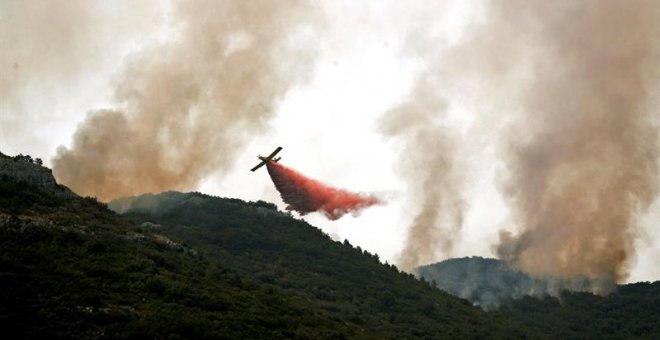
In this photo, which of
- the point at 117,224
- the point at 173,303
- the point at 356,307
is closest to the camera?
the point at 173,303

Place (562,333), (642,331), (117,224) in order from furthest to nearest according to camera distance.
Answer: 1. (642,331)
2. (562,333)
3. (117,224)

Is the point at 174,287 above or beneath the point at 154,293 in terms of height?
above

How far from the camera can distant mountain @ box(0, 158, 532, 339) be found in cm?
4544

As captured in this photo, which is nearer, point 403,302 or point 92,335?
point 92,335

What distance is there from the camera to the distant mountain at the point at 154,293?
4544 centimetres

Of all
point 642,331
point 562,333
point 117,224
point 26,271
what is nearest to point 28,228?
point 26,271

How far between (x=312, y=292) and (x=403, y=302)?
21.9 m

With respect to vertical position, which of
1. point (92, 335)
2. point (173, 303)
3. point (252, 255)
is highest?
point (252, 255)

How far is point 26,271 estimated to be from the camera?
50.8 metres

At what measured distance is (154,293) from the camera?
184 feet

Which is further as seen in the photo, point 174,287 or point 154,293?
point 174,287

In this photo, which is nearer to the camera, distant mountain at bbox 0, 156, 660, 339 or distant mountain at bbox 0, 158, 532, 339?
distant mountain at bbox 0, 158, 532, 339

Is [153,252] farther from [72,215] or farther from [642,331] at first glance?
[642,331]

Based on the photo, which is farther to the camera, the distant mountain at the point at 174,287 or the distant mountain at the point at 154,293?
the distant mountain at the point at 174,287
